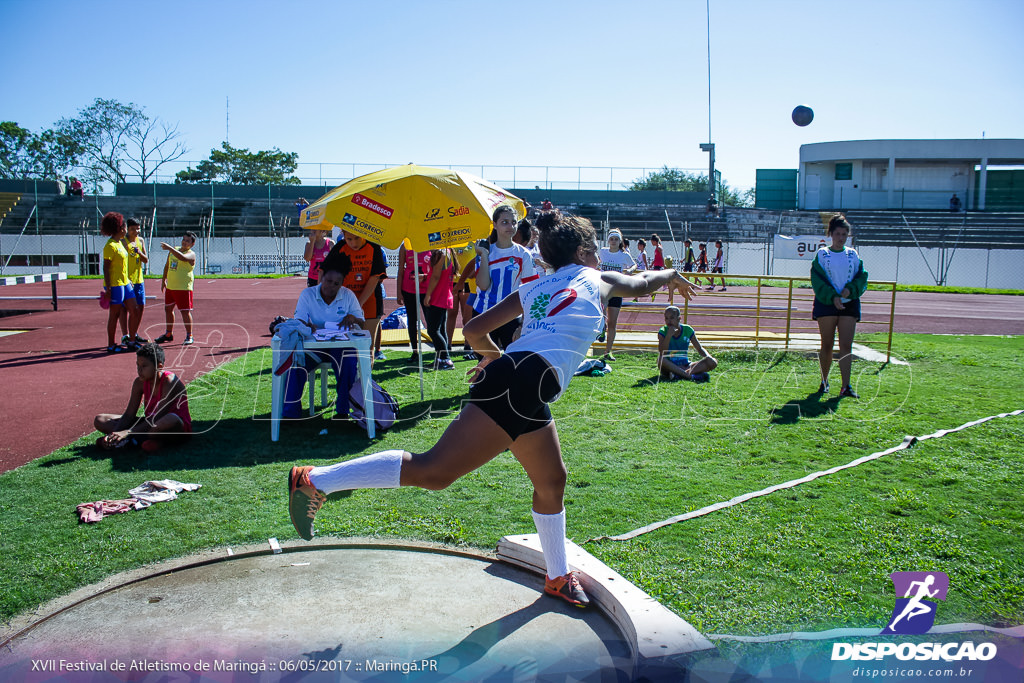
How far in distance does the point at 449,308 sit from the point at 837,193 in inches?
1672

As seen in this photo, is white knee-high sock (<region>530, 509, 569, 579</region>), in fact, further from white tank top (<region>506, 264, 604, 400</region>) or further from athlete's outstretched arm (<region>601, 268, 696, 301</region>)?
athlete's outstretched arm (<region>601, 268, 696, 301</region>)

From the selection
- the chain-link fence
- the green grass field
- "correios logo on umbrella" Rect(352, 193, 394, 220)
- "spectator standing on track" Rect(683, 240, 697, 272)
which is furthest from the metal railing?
the chain-link fence

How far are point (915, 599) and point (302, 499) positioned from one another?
2.97 metres

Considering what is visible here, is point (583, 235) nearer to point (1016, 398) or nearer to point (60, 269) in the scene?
point (1016, 398)

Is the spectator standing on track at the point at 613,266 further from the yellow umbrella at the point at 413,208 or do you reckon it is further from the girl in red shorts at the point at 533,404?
the girl in red shorts at the point at 533,404

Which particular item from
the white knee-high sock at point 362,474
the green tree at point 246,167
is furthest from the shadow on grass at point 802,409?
the green tree at point 246,167

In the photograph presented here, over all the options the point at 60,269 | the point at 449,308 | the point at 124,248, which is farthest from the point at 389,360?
the point at 60,269

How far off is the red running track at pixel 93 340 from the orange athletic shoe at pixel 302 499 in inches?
150

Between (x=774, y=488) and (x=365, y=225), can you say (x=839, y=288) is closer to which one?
(x=774, y=488)

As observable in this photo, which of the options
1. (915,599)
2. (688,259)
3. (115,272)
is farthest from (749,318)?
(915,599)

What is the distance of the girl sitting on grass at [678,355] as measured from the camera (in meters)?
9.59

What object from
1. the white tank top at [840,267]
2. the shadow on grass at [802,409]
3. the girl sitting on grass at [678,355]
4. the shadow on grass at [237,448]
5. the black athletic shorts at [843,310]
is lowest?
the shadow on grass at [237,448]

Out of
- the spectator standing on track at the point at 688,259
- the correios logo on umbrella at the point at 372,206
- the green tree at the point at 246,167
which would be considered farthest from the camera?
the green tree at the point at 246,167

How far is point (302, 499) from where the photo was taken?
3.37 m
